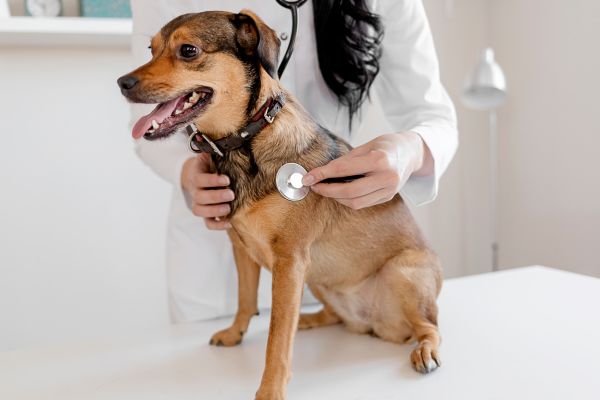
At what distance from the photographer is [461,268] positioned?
3330 millimetres

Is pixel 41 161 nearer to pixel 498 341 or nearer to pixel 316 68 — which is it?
pixel 316 68

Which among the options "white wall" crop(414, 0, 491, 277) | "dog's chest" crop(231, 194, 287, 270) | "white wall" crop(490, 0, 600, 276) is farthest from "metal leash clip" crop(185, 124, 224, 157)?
"white wall" crop(414, 0, 491, 277)

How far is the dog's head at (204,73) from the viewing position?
88 centimetres

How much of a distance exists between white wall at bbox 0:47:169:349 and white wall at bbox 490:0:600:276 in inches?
70.9

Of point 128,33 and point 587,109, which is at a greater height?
point 128,33

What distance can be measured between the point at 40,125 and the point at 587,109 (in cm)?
232

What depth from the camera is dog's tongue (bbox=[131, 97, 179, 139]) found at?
2.90ft

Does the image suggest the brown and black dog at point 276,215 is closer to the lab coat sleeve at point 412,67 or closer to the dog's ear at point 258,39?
the dog's ear at point 258,39

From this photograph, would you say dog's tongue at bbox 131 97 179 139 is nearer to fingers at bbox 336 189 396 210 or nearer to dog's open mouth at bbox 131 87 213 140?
dog's open mouth at bbox 131 87 213 140

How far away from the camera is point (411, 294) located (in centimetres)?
110

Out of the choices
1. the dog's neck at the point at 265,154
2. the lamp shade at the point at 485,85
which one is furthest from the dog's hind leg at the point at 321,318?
the lamp shade at the point at 485,85

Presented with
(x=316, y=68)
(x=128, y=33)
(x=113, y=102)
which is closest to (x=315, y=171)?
(x=316, y=68)

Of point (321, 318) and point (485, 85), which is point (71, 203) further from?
point (485, 85)

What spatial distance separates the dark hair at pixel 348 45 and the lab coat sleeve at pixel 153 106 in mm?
348
